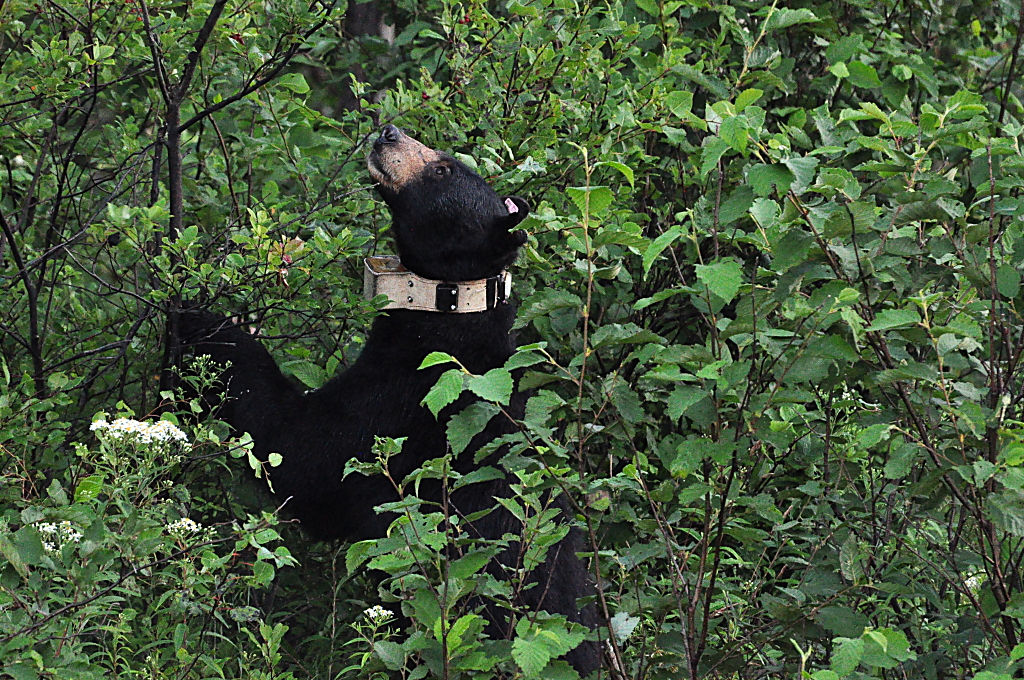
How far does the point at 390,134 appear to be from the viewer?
3.96 metres

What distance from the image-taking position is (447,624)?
227cm

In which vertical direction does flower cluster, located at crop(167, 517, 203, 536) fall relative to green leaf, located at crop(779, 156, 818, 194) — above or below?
below

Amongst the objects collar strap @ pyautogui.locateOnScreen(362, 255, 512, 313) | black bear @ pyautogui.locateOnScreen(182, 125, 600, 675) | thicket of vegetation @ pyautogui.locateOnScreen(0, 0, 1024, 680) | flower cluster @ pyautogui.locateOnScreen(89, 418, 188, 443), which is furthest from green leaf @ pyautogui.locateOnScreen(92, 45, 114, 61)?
flower cluster @ pyautogui.locateOnScreen(89, 418, 188, 443)

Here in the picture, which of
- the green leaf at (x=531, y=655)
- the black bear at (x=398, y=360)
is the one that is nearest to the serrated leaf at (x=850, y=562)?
the green leaf at (x=531, y=655)

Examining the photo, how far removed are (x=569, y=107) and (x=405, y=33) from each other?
175 centimetres

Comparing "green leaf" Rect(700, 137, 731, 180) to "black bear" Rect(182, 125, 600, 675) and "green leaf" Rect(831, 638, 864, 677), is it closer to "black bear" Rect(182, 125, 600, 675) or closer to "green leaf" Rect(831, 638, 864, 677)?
"green leaf" Rect(831, 638, 864, 677)

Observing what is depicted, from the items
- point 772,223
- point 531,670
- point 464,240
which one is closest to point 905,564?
point 772,223

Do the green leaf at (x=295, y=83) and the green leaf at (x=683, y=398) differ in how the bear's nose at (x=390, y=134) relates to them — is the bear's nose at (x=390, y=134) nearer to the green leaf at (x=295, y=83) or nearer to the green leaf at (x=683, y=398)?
the green leaf at (x=295, y=83)

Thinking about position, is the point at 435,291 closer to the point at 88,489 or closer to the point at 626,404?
the point at 626,404

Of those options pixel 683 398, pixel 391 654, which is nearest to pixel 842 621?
pixel 683 398

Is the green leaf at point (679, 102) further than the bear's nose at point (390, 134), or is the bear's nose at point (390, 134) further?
the bear's nose at point (390, 134)

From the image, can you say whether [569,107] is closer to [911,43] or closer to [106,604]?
[106,604]

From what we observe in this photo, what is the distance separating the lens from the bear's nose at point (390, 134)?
156 inches

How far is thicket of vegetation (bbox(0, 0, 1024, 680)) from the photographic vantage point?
2344 mm
